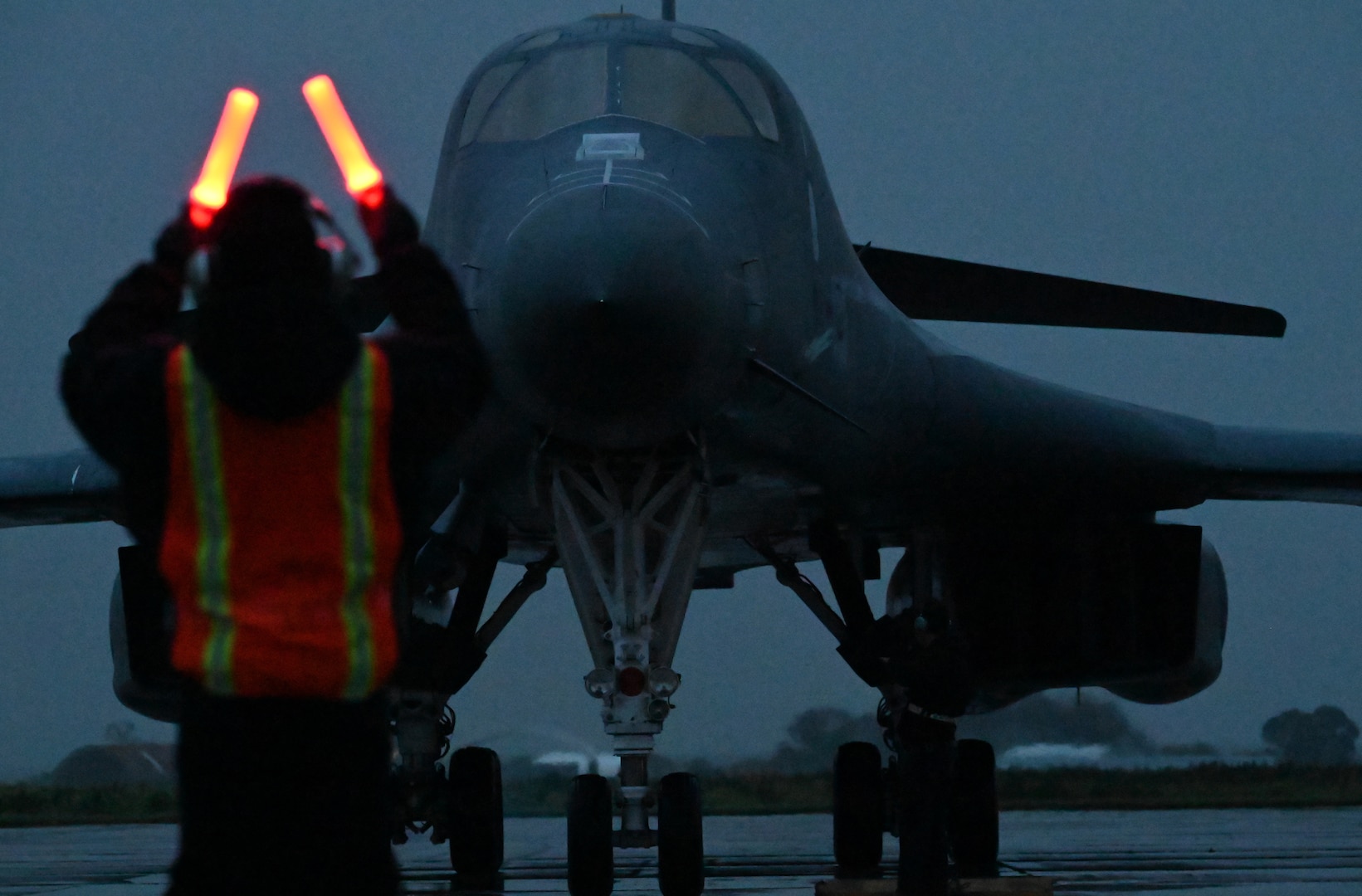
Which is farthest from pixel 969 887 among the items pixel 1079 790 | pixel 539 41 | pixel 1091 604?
pixel 1079 790

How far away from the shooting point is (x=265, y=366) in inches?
94.1

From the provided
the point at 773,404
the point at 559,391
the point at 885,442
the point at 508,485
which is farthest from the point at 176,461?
the point at 885,442

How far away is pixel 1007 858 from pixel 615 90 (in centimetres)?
584

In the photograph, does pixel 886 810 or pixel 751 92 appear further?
pixel 886 810

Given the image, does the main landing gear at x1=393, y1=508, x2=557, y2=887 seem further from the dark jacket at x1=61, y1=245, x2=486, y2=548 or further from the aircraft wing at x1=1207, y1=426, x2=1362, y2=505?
the dark jacket at x1=61, y1=245, x2=486, y2=548

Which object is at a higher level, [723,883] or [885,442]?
[885,442]

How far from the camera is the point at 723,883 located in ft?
27.5

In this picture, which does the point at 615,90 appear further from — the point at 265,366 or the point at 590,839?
the point at 265,366

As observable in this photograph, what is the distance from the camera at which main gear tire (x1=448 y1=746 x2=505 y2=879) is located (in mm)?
8305

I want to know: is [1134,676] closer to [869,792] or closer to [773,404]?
[869,792]

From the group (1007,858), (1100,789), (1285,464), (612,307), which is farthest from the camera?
(1100,789)

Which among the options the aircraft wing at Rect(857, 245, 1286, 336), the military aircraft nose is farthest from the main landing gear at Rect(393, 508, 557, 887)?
the aircraft wing at Rect(857, 245, 1286, 336)

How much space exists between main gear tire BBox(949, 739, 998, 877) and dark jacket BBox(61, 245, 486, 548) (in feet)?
20.8

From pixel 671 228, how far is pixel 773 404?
3.69ft
